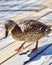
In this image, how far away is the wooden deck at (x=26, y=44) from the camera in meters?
3.91

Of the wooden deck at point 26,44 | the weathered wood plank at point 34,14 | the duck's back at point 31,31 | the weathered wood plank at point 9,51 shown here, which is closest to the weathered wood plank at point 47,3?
the wooden deck at point 26,44

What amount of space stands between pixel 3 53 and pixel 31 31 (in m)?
0.55

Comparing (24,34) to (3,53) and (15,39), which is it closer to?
(15,39)

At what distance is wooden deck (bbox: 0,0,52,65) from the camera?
12.8 feet

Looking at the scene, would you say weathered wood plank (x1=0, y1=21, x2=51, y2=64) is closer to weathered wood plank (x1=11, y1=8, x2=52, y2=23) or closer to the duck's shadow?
the duck's shadow

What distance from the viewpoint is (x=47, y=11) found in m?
6.48

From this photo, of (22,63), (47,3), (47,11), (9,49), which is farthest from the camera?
(47,3)

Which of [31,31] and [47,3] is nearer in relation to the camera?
[31,31]

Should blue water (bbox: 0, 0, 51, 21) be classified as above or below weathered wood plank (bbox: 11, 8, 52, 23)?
above

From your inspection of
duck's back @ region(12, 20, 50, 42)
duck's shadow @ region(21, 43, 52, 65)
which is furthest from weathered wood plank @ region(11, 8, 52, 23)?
duck's shadow @ region(21, 43, 52, 65)

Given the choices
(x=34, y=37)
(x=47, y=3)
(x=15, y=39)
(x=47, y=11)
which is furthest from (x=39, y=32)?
(x=47, y=3)

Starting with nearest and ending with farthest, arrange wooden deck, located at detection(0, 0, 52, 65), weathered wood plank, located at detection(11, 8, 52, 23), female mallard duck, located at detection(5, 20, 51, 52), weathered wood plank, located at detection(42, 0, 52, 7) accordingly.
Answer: wooden deck, located at detection(0, 0, 52, 65)
female mallard duck, located at detection(5, 20, 51, 52)
weathered wood plank, located at detection(11, 8, 52, 23)
weathered wood plank, located at detection(42, 0, 52, 7)

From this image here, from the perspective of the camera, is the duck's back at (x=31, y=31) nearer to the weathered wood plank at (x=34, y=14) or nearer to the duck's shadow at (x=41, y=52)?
the duck's shadow at (x=41, y=52)

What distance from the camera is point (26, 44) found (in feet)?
14.8
